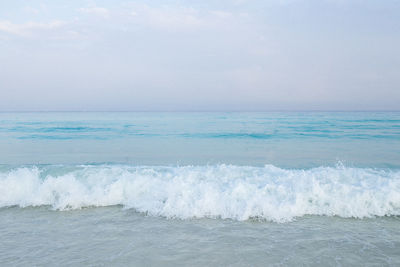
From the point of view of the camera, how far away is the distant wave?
6.54 metres

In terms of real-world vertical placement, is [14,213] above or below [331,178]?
below

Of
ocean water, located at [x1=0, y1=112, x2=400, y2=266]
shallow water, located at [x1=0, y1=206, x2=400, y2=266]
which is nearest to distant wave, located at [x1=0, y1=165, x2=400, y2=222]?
ocean water, located at [x1=0, y1=112, x2=400, y2=266]

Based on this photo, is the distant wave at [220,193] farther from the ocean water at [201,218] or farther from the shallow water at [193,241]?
the shallow water at [193,241]

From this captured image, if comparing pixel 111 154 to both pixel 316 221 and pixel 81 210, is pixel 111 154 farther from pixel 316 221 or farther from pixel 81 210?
pixel 316 221

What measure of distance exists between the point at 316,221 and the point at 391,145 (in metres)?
13.9

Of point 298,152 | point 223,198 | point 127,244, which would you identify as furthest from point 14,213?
point 298,152

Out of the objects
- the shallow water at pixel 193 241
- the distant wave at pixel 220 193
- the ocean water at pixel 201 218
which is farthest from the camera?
the distant wave at pixel 220 193

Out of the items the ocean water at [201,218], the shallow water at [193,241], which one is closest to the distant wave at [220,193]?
the ocean water at [201,218]

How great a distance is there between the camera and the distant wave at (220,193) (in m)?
6.54

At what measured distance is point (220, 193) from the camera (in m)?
7.34

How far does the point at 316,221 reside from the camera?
20.0 ft

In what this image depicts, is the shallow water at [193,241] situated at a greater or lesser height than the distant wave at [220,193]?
lesser

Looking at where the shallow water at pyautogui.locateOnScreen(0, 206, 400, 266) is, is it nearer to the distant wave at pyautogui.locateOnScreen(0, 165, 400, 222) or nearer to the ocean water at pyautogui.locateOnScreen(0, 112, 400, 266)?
the ocean water at pyautogui.locateOnScreen(0, 112, 400, 266)

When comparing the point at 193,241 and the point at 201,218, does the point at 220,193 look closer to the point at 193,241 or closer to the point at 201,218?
the point at 201,218
